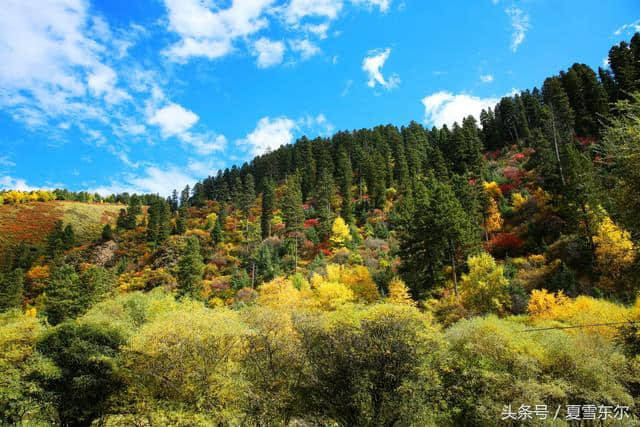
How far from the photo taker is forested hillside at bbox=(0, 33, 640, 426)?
21031 mm

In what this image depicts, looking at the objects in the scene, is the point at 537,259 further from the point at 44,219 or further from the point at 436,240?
the point at 44,219

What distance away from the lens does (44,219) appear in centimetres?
11231

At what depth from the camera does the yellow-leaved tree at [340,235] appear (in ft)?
201

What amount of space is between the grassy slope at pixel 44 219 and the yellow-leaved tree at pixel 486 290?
106 metres

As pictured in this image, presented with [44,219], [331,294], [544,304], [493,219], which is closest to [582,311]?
[544,304]

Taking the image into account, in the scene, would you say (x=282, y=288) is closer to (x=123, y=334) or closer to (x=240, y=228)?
(x=123, y=334)

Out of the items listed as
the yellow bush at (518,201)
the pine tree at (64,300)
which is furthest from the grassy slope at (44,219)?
the yellow bush at (518,201)

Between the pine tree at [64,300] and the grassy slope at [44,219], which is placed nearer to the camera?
the pine tree at [64,300]

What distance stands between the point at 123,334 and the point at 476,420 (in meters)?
31.2

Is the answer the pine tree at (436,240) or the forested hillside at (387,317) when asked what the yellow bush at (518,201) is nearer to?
the forested hillside at (387,317)

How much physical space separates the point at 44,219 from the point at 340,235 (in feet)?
349

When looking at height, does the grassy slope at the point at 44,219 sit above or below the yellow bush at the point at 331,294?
above

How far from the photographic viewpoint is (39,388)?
92.7ft

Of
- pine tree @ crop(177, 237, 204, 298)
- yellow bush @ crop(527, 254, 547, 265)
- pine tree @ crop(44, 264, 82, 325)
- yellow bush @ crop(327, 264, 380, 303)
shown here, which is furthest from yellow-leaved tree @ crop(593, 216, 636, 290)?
pine tree @ crop(44, 264, 82, 325)
